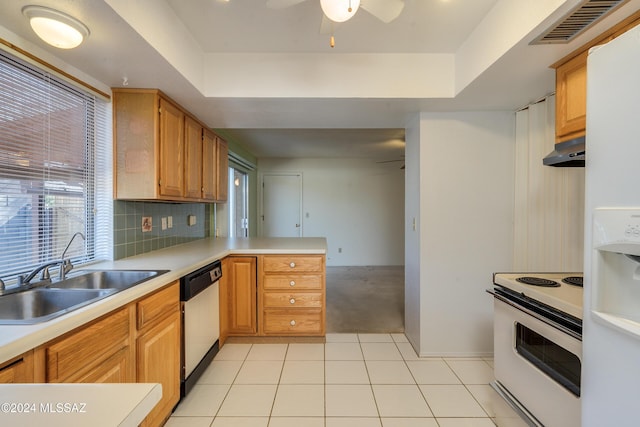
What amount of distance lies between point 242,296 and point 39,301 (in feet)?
4.81

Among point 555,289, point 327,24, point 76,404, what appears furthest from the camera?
point 327,24

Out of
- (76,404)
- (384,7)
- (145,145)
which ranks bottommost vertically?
(76,404)

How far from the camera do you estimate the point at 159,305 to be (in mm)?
Result: 1510

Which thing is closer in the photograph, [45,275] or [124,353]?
[124,353]

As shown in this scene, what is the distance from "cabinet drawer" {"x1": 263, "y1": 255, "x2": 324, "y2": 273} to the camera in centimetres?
260

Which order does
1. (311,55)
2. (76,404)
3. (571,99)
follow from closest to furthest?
(76,404) → (571,99) → (311,55)

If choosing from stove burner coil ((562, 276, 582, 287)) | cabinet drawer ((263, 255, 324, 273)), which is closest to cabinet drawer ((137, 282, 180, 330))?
cabinet drawer ((263, 255, 324, 273))

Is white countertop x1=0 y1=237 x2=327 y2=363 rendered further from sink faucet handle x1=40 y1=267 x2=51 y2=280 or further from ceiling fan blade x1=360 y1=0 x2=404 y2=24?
ceiling fan blade x1=360 y1=0 x2=404 y2=24

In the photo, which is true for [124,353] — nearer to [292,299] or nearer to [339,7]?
[292,299]

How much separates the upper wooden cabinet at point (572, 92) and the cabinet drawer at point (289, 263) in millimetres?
1920

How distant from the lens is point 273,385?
6.57 ft

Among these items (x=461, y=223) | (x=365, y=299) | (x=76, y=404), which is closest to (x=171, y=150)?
(x=76, y=404)

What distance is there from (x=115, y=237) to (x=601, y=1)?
113 inches

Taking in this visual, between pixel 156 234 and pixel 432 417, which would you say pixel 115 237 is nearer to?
pixel 156 234
